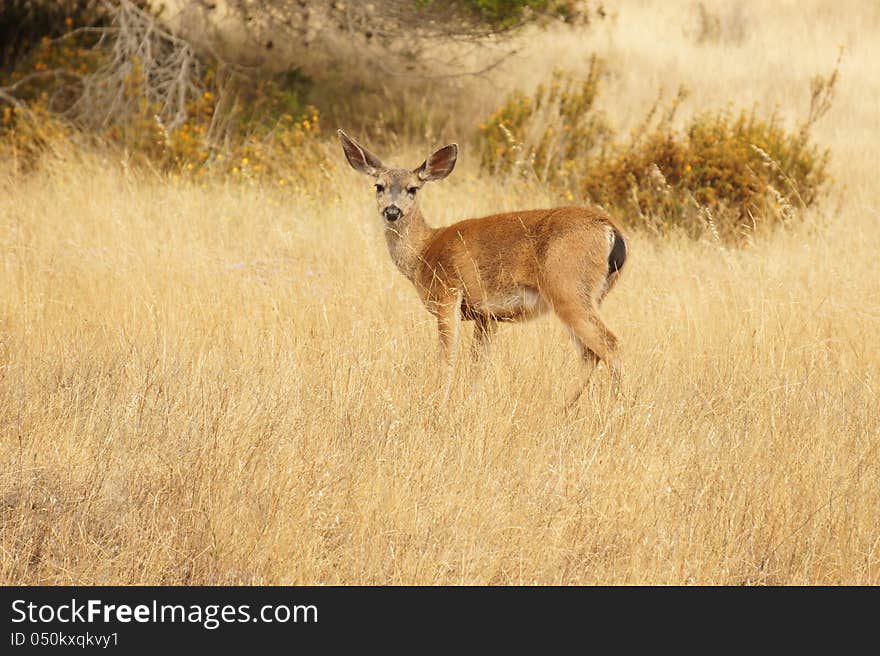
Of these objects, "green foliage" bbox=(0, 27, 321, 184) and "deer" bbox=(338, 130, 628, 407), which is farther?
"green foliage" bbox=(0, 27, 321, 184)

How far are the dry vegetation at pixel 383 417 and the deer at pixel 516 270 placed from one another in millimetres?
221

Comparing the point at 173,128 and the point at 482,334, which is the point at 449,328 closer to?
the point at 482,334

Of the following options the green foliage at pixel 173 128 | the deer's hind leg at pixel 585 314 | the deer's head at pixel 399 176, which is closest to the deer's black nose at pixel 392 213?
the deer's head at pixel 399 176

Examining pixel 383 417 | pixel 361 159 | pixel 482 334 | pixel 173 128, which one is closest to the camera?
pixel 383 417

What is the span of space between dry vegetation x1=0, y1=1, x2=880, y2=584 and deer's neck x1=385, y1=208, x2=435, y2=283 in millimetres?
370

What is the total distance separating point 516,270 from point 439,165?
1149 mm

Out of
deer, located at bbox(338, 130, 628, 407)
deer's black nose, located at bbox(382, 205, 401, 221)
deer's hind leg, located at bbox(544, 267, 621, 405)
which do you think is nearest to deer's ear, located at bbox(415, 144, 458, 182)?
deer, located at bbox(338, 130, 628, 407)

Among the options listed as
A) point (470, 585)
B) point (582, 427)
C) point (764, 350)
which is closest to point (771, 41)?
point (764, 350)

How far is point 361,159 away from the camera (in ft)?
23.4

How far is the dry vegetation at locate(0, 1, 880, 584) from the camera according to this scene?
160 inches

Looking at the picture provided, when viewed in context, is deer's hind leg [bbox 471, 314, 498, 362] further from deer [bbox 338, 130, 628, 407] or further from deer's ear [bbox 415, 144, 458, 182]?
deer's ear [bbox 415, 144, 458, 182]

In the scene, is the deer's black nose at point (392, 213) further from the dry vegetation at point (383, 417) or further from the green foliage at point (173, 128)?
the green foliage at point (173, 128)

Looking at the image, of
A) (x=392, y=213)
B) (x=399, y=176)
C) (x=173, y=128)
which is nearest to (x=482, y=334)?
(x=392, y=213)

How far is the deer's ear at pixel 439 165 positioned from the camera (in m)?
6.91
